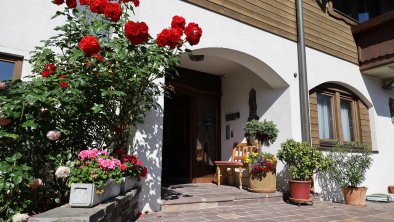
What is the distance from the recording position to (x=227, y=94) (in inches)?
251

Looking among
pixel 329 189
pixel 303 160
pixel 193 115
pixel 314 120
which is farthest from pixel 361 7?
pixel 193 115

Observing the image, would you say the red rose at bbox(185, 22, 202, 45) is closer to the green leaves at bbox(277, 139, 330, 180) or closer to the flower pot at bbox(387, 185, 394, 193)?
the green leaves at bbox(277, 139, 330, 180)

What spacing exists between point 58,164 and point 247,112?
413 centimetres

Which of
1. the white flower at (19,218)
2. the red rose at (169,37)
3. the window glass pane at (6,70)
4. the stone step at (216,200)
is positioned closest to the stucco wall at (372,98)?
the stone step at (216,200)

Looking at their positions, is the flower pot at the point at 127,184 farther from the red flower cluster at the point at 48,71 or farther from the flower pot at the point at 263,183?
the flower pot at the point at 263,183

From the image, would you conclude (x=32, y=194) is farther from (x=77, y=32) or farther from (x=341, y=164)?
(x=341, y=164)

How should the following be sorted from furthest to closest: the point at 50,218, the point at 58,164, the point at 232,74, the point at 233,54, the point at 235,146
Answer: the point at 232,74
the point at 235,146
the point at 233,54
the point at 58,164
the point at 50,218

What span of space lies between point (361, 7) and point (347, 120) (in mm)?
3177

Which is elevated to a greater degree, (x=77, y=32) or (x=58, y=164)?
(x=77, y=32)

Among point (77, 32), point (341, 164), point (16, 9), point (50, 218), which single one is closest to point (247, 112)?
point (341, 164)

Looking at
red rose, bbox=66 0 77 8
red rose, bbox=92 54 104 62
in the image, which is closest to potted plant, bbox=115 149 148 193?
red rose, bbox=92 54 104 62

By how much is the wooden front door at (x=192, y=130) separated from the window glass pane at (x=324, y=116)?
7.01ft

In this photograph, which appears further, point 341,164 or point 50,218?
point 341,164

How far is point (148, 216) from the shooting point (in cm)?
334
